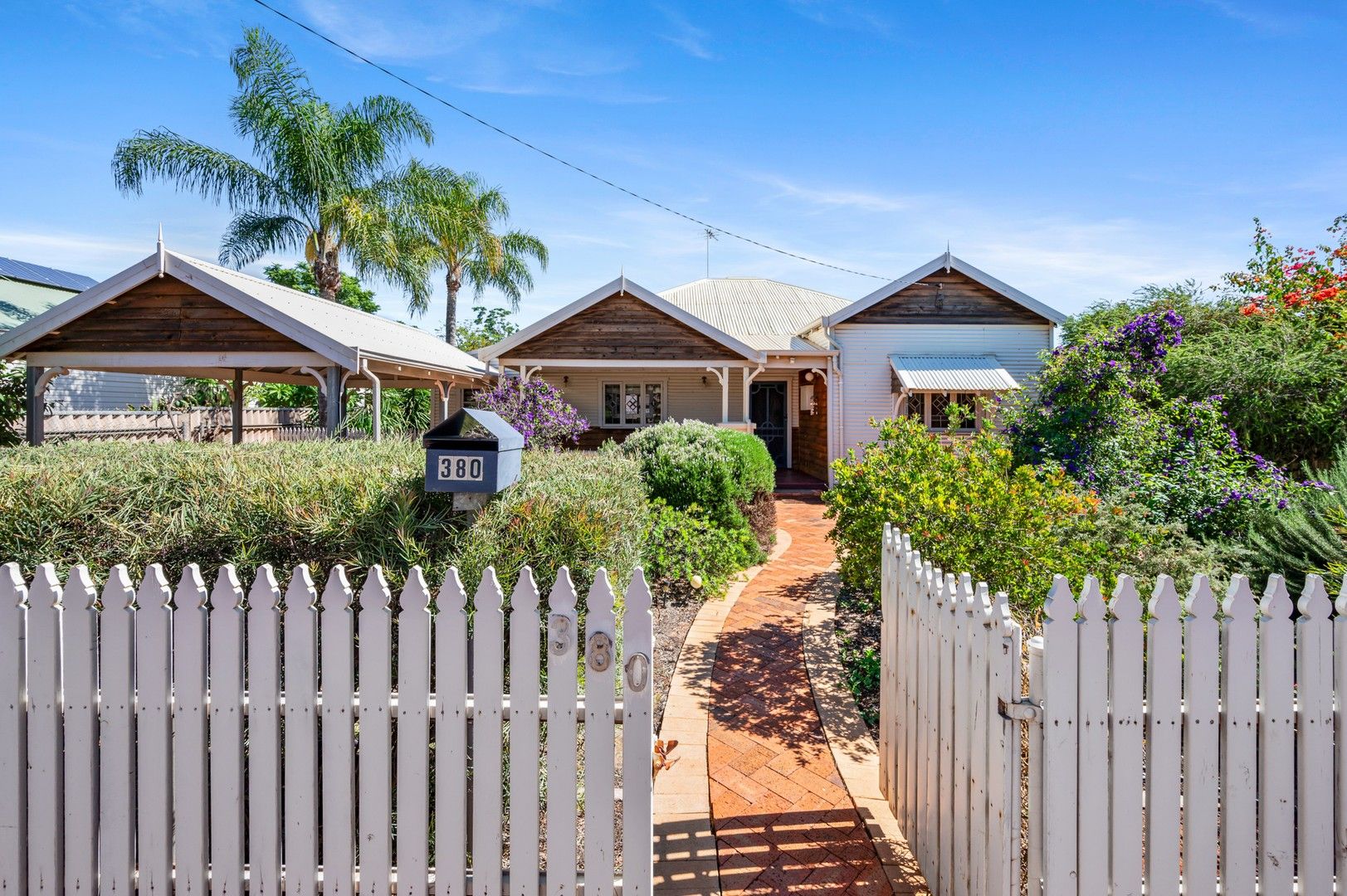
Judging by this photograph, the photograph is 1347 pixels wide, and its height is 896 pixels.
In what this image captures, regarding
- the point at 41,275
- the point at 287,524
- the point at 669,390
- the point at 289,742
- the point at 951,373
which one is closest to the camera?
the point at 289,742

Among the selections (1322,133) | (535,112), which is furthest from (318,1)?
(1322,133)

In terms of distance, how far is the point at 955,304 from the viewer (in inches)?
637

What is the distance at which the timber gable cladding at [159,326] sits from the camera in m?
10.3

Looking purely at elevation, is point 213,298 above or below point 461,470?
above

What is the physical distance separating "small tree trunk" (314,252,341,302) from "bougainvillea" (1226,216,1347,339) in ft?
67.8

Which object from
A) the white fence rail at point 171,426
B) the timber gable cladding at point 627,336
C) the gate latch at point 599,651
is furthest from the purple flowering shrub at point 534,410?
the gate latch at point 599,651

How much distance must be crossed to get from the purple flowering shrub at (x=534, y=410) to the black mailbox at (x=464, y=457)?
10703 millimetres

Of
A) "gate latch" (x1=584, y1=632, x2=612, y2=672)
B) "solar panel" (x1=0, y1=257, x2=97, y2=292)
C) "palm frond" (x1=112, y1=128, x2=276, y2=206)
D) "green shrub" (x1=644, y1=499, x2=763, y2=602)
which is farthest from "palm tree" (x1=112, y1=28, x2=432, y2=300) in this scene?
"gate latch" (x1=584, y1=632, x2=612, y2=672)

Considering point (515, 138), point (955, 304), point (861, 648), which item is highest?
point (515, 138)

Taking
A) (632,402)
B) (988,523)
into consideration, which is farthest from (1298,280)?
(988,523)

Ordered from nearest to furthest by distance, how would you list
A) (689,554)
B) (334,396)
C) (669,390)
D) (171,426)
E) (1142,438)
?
(689,554), (1142,438), (334,396), (171,426), (669,390)

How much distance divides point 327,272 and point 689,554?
53.7 feet

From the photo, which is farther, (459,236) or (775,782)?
(459,236)

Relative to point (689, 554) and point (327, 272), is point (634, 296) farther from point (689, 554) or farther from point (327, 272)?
point (327, 272)
